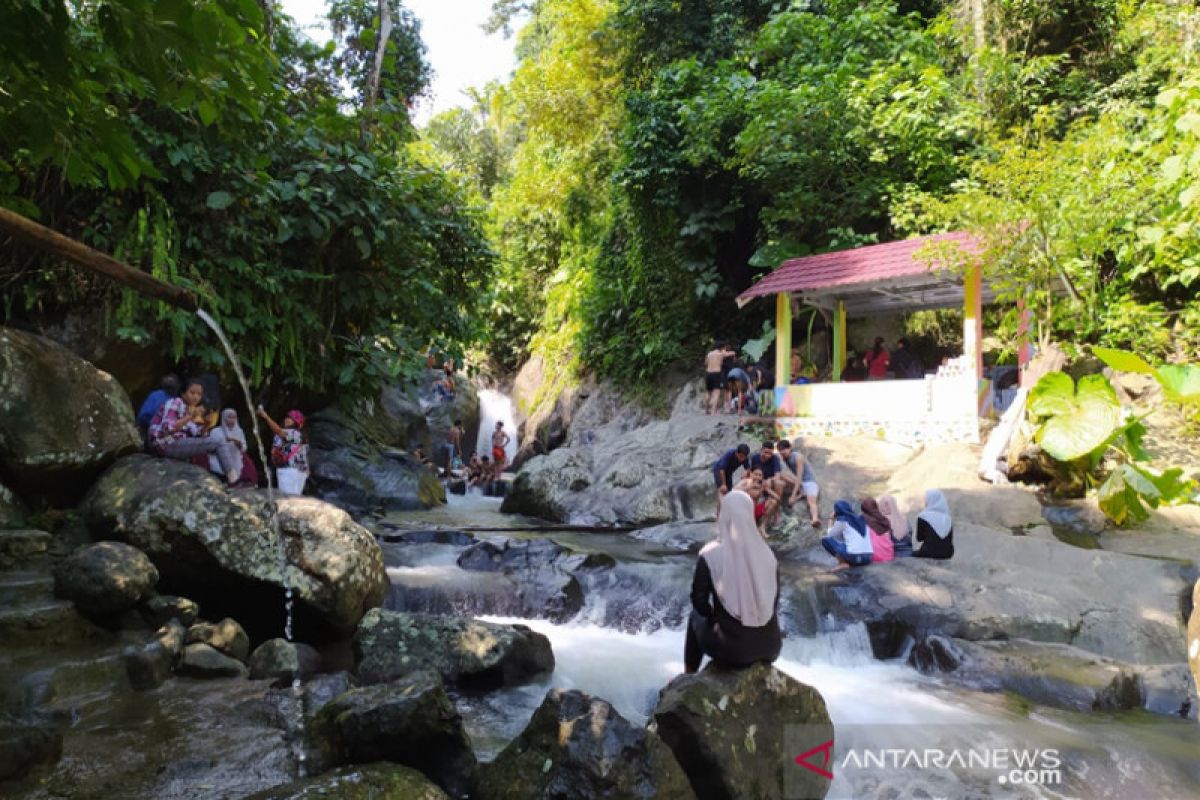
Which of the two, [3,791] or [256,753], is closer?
[3,791]

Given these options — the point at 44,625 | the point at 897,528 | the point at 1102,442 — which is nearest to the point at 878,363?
the point at 1102,442

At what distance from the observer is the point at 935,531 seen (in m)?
9.34

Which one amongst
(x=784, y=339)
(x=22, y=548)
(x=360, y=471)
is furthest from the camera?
(x=784, y=339)

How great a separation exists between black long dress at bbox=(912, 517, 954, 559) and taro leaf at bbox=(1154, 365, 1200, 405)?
10.3 ft

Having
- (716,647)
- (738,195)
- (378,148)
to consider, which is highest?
(738,195)

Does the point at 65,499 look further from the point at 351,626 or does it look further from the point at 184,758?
the point at 184,758

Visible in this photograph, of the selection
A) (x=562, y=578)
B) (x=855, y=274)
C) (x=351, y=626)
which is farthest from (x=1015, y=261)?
(x=351, y=626)

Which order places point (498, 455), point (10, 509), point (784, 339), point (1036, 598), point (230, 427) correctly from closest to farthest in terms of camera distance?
point (10, 509) → point (1036, 598) → point (230, 427) → point (784, 339) → point (498, 455)

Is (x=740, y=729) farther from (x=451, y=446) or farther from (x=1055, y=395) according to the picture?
(x=451, y=446)

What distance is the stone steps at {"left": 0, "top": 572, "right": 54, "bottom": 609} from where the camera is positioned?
5496 millimetres

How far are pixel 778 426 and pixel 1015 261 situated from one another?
500 centimetres

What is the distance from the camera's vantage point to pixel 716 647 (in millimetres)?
4805

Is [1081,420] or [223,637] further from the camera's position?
[1081,420]

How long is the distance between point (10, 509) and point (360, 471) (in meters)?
7.68
